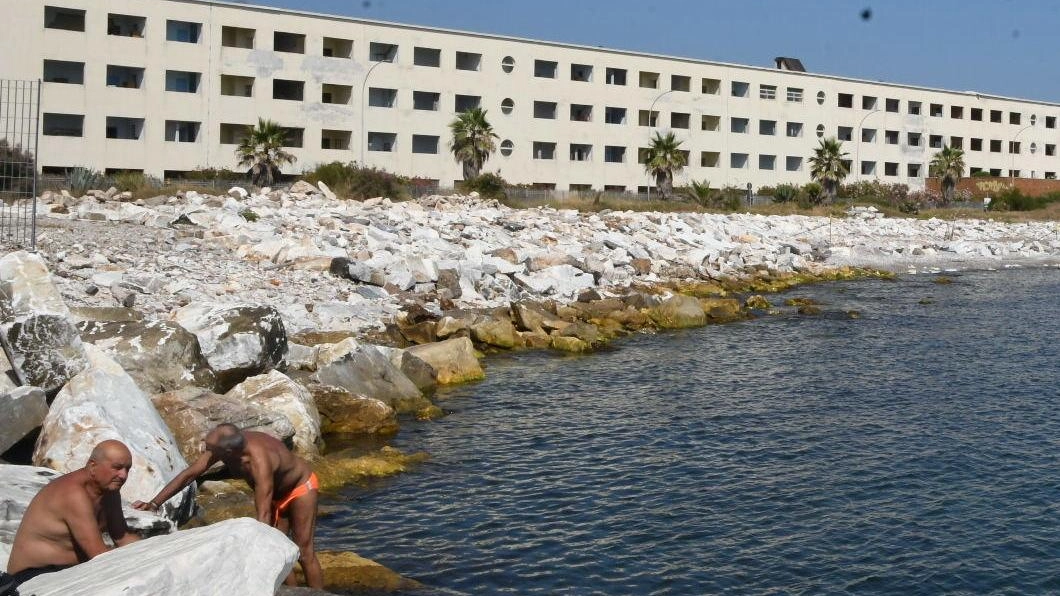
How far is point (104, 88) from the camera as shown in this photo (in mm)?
52781

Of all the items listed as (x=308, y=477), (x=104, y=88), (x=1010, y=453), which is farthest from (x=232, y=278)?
(x=104, y=88)

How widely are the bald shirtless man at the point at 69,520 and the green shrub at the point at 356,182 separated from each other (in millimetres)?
37409

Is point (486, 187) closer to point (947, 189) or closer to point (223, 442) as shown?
point (947, 189)

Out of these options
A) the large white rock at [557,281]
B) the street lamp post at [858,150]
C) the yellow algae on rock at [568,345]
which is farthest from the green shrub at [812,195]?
the yellow algae on rock at [568,345]

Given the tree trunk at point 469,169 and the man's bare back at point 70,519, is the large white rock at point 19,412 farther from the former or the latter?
the tree trunk at point 469,169

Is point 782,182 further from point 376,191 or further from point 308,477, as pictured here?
point 308,477

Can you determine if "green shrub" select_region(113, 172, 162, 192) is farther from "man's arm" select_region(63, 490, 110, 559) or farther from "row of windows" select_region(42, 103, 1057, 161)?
"man's arm" select_region(63, 490, 110, 559)

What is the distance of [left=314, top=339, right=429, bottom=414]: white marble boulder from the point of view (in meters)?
16.9

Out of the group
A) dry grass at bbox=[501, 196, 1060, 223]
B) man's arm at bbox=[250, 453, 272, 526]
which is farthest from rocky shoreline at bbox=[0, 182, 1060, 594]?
dry grass at bbox=[501, 196, 1060, 223]

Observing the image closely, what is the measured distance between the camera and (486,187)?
5372 cm

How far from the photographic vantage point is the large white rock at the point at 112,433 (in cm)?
1024

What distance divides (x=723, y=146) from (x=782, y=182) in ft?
19.2

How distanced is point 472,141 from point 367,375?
4175 centimetres

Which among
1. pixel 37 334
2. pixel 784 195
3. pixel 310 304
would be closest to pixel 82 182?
pixel 310 304
